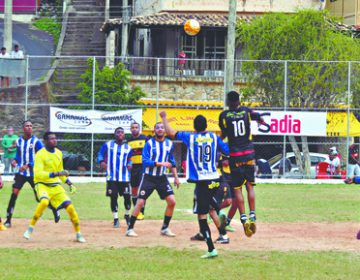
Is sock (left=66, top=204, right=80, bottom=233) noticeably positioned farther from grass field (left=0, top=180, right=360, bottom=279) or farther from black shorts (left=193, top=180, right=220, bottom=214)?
black shorts (left=193, top=180, right=220, bottom=214)

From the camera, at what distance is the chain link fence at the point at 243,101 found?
113 ft

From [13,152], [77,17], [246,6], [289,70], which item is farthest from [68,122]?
[77,17]

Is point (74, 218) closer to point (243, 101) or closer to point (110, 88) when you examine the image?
point (110, 88)

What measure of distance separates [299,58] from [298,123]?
14.7 ft

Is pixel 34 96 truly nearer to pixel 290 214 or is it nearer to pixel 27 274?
pixel 290 214

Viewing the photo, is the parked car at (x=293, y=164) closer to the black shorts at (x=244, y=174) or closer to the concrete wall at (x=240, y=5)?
the concrete wall at (x=240, y=5)

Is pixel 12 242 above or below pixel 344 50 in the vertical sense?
below

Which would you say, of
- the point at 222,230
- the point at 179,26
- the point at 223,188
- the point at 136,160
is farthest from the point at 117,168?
the point at 179,26

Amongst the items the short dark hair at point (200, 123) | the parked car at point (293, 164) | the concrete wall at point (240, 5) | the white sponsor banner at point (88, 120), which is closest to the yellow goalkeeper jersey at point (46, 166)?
the short dark hair at point (200, 123)

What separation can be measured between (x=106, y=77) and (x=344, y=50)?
939 centimetres

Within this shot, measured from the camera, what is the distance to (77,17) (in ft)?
174

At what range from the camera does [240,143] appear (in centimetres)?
1625

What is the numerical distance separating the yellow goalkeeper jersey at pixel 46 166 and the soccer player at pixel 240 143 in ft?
9.73

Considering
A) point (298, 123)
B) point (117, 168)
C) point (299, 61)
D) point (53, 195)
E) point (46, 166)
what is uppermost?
point (299, 61)
